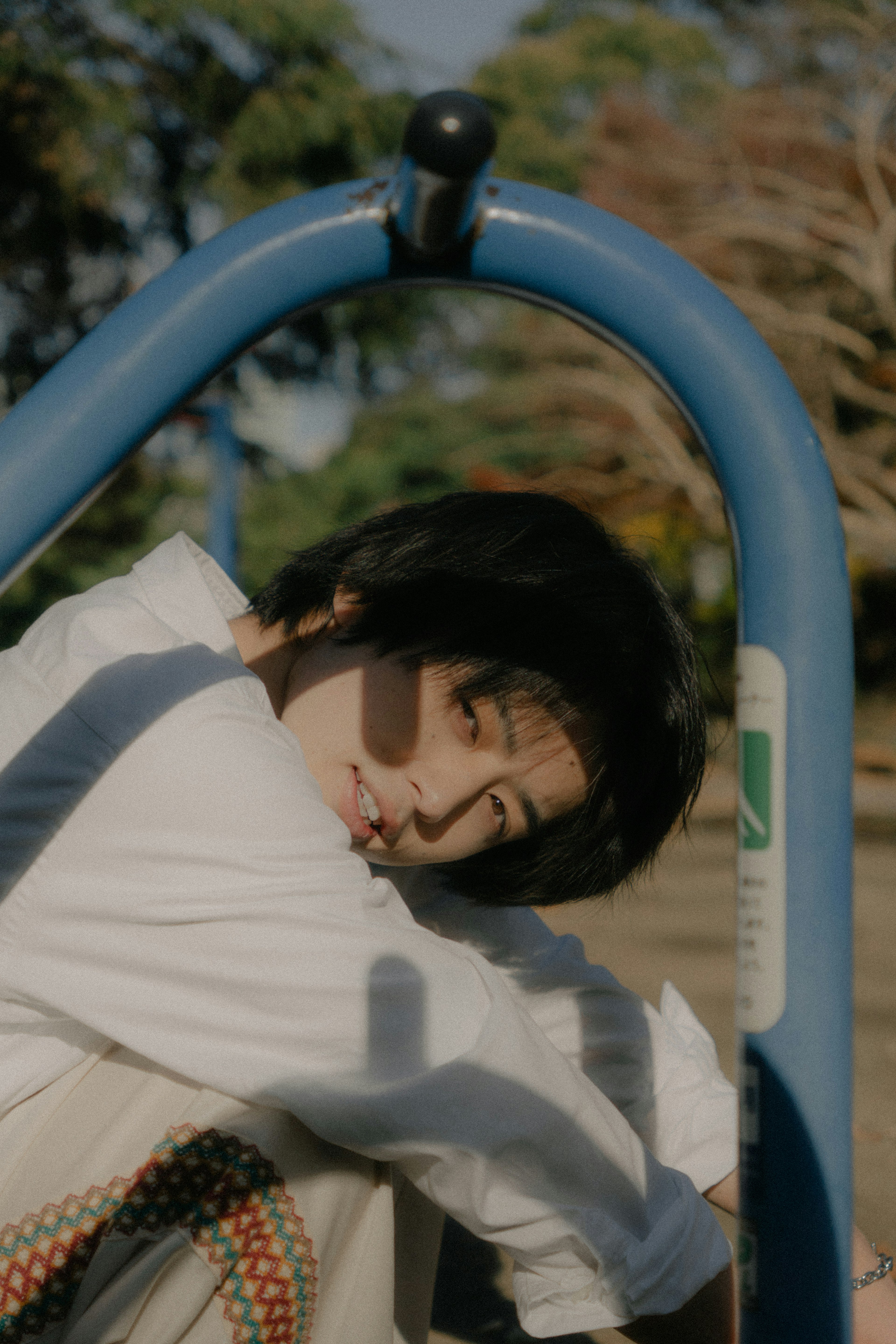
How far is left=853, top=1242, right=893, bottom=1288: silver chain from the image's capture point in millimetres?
876

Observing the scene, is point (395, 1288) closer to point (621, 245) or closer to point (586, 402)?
point (621, 245)

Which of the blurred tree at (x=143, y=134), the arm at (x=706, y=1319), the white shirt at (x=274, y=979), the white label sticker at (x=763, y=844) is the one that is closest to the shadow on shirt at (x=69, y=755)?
the white shirt at (x=274, y=979)

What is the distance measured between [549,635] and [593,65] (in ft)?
42.7

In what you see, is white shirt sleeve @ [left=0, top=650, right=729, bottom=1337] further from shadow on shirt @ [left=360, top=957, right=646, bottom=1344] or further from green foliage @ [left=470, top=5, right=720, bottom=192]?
green foliage @ [left=470, top=5, right=720, bottom=192]

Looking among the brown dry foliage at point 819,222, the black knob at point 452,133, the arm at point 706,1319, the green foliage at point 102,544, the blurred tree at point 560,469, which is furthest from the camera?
the blurred tree at point 560,469

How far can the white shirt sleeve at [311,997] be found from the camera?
71cm

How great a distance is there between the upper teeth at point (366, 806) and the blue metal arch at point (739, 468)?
0.46 metres

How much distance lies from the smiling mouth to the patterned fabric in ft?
0.87

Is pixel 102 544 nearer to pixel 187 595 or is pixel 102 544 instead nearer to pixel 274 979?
pixel 187 595

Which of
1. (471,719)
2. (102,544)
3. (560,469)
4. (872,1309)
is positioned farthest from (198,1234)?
(560,469)

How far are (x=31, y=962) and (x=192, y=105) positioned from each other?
152 inches

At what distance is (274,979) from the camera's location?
71 centimetres

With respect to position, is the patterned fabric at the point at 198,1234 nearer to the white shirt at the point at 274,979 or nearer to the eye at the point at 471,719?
the white shirt at the point at 274,979

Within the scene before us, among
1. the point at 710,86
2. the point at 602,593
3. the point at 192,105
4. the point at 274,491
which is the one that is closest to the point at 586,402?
the point at 274,491
